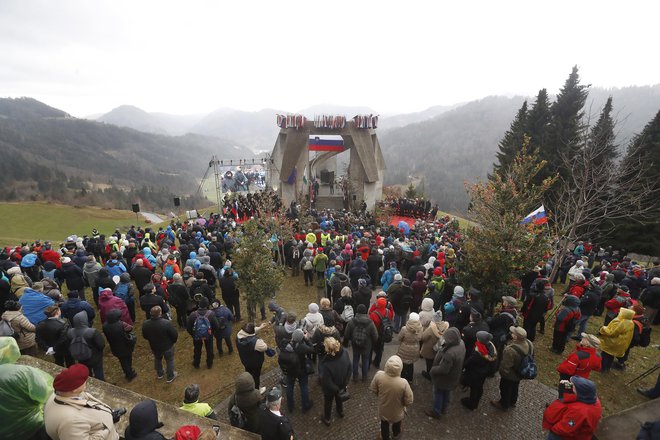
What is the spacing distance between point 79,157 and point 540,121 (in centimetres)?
15769

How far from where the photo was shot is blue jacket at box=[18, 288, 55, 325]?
6707 mm

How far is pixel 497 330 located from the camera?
637 centimetres

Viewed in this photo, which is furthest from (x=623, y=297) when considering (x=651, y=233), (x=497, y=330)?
(x=651, y=233)

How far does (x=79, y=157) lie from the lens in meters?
130

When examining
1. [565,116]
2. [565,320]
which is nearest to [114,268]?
[565,320]

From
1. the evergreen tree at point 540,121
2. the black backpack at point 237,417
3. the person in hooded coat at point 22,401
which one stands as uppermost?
the evergreen tree at point 540,121

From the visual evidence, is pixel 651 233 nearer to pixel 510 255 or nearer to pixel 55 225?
pixel 510 255

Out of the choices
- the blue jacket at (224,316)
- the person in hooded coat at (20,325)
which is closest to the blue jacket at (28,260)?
the person in hooded coat at (20,325)

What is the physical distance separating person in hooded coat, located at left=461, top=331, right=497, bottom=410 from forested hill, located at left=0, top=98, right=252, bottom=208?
94.0 meters

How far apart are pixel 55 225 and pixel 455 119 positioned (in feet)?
490

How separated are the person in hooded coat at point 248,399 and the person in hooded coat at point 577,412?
12.9 feet

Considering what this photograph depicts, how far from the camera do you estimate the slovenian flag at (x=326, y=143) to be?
29875mm

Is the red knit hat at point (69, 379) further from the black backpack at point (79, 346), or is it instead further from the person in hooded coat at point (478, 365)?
the person in hooded coat at point (478, 365)

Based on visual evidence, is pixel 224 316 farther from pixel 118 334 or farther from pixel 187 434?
pixel 187 434
